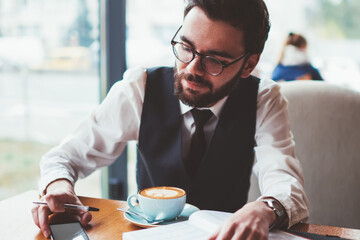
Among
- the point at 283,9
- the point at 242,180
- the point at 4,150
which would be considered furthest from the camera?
the point at 283,9

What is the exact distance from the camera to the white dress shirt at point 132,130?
133 cm

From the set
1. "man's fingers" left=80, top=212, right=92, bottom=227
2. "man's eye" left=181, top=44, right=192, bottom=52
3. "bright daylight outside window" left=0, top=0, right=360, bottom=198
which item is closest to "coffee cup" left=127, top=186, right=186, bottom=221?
"man's fingers" left=80, top=212, right=92, bottom=227

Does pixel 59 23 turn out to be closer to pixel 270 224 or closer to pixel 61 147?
pixel 61 147

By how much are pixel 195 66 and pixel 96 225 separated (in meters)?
0.56

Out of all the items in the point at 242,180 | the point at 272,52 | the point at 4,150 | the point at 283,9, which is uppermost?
the point at 283,9

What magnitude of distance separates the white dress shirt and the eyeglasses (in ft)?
0.65

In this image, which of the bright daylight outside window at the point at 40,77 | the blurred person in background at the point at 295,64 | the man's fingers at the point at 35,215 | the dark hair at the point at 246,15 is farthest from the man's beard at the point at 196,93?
the blurred person in background at the point at 295,64

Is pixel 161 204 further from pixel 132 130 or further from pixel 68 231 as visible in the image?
pixel 132 130

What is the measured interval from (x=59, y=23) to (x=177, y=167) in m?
1.77

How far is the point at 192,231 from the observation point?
0.87 meters

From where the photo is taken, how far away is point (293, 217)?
1.00 metres

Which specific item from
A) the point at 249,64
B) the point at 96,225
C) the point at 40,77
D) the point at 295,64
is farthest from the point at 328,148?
the point at 295,64

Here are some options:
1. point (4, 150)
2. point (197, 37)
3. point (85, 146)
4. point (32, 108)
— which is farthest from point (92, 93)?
point (197, 37)

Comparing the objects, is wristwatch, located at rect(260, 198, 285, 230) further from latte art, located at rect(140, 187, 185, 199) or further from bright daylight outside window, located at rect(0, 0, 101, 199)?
bright daylight outside window, located at rect(0, 0, 101, 199)
